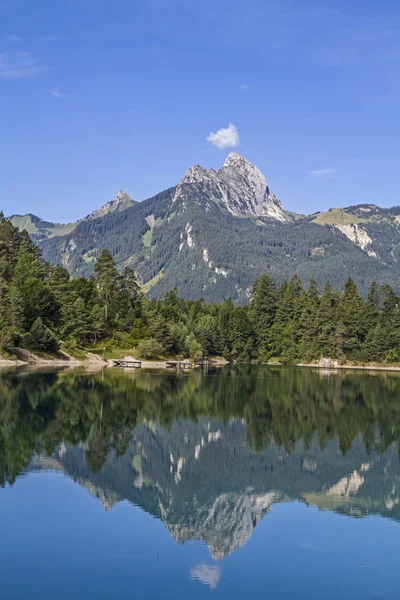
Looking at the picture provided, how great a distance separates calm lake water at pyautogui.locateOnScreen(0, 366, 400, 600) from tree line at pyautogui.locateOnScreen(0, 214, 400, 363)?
56503 mm

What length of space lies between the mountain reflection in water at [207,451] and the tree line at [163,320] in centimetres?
4162

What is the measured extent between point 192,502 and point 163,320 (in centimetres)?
11503

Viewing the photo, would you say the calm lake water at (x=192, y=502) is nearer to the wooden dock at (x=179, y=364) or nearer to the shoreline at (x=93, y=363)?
the shoreline at (x=93, y=363)

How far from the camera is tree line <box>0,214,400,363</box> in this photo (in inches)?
4717

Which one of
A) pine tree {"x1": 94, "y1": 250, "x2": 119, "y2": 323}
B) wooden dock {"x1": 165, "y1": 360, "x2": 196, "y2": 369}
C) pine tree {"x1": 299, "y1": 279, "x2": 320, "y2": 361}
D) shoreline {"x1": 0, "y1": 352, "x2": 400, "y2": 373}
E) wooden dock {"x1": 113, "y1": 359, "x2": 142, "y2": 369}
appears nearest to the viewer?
shoreline {"x1": 0, "y1": 352, "x2": 400, "y2": 373}

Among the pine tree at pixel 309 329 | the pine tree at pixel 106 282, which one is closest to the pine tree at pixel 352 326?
the pine tree at pixel 309 329

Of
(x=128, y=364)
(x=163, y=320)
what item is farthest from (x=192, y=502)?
(x=163, y=320)

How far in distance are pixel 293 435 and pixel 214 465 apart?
540 inches

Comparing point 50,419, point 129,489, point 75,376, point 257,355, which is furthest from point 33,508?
point 257,355

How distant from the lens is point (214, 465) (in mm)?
40906

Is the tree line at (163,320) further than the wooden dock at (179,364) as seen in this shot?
No

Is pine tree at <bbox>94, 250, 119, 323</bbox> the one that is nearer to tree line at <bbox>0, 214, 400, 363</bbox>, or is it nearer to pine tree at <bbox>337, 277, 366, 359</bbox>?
tree line at <bbox>0, 214, 400, 363</bbox>

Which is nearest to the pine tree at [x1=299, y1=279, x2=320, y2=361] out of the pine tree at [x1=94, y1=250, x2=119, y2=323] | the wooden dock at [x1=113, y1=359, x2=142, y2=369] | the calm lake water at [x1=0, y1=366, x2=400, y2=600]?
the pine tree at [x1=94, y1=250, x2=119, y2=323]

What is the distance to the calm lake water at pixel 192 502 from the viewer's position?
21.4 m
